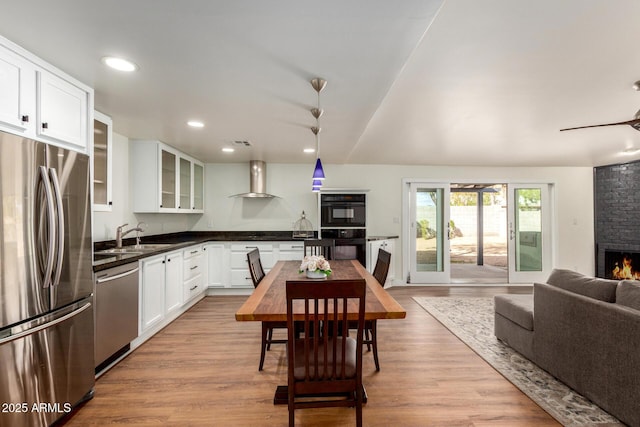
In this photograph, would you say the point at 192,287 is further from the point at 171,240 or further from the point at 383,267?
the point at 383,267

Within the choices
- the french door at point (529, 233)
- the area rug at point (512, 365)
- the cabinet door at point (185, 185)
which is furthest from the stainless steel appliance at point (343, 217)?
the french door at point (529, 233)

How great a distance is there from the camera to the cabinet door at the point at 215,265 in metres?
4.75

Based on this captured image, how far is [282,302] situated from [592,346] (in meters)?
2.05

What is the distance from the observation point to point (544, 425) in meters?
1.84

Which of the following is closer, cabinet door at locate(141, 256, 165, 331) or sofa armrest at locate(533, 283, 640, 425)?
sofa armrest at locate(533, 283, 640, 425)

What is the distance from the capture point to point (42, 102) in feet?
6.09

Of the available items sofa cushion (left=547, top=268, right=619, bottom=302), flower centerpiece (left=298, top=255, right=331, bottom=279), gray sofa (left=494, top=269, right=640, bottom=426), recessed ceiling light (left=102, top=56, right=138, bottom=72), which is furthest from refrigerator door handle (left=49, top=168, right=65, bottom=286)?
sofa cushion (left=547, top=268, right=619, bottom=302)

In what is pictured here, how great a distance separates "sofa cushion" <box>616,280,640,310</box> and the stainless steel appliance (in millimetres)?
3309

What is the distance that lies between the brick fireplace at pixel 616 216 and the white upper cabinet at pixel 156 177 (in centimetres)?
753

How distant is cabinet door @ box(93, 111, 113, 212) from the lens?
2697 mm

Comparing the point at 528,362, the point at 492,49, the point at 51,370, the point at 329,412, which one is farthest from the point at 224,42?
the point at 528,362

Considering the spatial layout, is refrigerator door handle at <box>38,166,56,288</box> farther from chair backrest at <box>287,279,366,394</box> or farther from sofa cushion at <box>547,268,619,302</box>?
sofa cushion at <box>547,268,619,302</box>

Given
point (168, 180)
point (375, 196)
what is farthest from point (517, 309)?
point (168, 180)

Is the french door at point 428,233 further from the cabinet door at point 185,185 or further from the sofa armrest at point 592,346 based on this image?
the cabinet door at point 185,185
